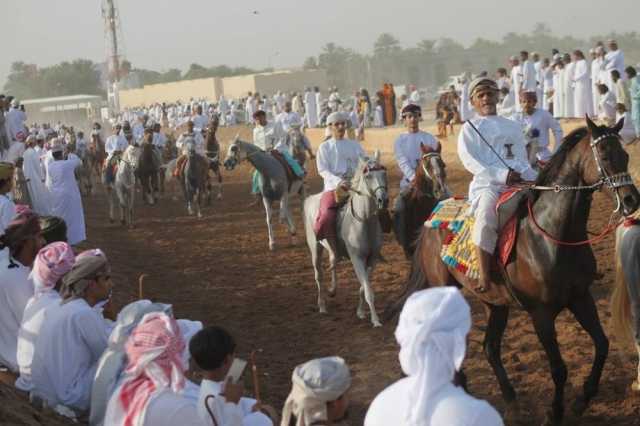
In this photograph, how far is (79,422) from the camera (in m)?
5.89

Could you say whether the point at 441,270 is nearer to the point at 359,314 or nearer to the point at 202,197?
the point at 359,314

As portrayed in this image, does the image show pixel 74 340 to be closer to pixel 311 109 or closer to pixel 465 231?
pixel 465 231

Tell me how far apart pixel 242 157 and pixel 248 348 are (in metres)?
8.82

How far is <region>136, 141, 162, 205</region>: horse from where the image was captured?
81.4 ft

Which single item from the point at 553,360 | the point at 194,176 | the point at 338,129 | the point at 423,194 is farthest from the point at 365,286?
the point at 194,176

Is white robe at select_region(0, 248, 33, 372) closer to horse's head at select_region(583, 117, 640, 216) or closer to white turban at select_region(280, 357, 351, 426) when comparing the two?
white turban at select_region(280, 357, 351, 426)

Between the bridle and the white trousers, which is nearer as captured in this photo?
the bridle

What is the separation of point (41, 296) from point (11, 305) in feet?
3.42

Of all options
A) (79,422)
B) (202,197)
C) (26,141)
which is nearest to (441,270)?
(79,422)

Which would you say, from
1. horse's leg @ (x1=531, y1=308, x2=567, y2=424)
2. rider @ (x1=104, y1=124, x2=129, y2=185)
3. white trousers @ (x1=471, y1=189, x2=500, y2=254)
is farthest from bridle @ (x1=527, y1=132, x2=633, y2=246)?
rider @ (x1=104, y1=124, x2=129, y2=185)

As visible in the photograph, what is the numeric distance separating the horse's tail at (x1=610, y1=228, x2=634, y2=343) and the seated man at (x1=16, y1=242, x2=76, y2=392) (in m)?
4.35

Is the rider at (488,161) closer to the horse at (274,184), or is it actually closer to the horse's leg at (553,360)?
the horse's leg at (553,360)

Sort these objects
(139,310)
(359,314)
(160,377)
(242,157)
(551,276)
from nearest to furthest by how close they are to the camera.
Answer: (160,377)
(139,310)
(551,276)
(359,314)
(242,157)

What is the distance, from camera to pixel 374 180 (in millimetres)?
10328
